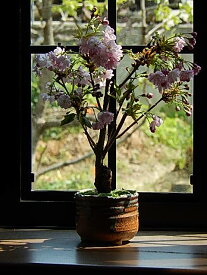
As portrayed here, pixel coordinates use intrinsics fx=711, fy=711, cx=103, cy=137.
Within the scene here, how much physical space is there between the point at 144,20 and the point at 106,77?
387 mm

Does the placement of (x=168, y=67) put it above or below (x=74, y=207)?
above

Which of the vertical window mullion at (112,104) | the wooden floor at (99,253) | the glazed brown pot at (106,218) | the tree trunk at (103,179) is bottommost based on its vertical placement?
the wooden floor at (99,253)

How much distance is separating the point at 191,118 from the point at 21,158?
0.72 m

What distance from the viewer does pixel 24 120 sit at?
2.95 m

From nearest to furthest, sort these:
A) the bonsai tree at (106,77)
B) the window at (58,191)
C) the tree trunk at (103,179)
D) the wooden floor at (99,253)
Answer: the wooden floor at (99,253) < the bonsai tree at (106,77) < the tree trunk at (103,179) < the window at (58,191)

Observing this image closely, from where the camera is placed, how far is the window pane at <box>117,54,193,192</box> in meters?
2.91

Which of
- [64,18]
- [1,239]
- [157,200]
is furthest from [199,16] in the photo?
[1,239]

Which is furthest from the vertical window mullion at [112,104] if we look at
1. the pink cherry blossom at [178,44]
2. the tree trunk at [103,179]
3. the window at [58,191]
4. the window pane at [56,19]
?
the pink cherry blossom at [178,44]

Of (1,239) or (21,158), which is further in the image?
(21,158)

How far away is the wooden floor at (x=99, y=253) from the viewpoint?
235cm

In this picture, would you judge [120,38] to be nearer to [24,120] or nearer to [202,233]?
[24,120]

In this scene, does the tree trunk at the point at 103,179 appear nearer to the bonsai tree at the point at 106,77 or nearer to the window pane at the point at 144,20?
the bonsai tree at the point at 106,77

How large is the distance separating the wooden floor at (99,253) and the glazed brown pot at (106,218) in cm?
4

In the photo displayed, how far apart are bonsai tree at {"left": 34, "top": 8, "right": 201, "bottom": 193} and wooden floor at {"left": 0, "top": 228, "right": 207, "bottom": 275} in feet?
0.81
